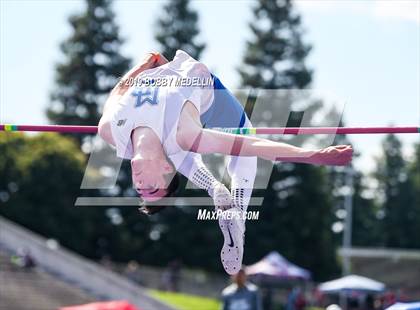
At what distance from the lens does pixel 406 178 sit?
52.4m

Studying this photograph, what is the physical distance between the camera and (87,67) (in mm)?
38594

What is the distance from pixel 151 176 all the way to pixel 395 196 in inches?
1867

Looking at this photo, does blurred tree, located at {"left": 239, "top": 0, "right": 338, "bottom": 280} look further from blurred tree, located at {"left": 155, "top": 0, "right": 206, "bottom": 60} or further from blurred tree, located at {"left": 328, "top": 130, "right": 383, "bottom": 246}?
blurred tree, located at {"left": 328, "top": 130, "right": 383, "bottom": 246}

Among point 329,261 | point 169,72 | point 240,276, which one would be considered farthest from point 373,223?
point 169,72

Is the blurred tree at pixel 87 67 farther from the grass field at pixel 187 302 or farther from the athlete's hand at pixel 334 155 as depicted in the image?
the athlete's hand at pixel 334 155

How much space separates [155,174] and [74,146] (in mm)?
27230

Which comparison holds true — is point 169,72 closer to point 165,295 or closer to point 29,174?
point 165,295

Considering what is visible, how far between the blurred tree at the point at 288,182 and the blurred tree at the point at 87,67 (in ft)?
16.2

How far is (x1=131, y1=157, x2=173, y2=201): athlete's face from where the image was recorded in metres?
6.23

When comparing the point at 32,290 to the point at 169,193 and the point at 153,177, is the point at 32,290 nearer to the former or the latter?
the point at 169,193

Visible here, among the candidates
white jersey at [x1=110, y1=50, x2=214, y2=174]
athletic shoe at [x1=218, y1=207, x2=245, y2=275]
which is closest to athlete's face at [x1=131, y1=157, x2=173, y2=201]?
white jersey at [x1=110, y1=50, x2=214, y2=174]

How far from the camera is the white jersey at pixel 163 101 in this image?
20.7ft

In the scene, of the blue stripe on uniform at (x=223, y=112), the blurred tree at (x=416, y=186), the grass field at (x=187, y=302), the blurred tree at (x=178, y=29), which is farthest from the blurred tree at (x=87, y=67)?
the blue stripe on uniform at (x=223, y=112)

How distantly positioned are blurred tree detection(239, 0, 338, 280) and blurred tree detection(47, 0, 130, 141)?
16.2ft
